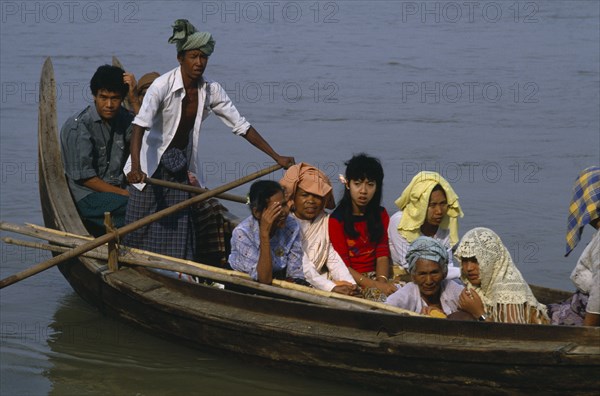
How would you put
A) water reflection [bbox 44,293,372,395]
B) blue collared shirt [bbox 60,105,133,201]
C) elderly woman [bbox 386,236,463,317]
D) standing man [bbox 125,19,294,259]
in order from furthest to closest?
blue collared shirt [bbox 60,105,133,201] < standing man [bbox 125,19,294,259] < water reflection [bbox 44,293,372,395] < elderly woman [bbox 386,236,463,317]

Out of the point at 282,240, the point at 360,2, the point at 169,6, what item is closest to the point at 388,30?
the point at 360,2

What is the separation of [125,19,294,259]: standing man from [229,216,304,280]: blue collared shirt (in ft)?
2.13

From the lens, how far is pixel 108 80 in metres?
6.20

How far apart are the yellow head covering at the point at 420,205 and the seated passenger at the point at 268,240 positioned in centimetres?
59

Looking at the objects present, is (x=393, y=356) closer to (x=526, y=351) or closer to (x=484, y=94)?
(x=526, y=351)

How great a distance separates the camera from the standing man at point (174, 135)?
225 inches

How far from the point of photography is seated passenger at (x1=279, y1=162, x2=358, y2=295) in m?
5.38

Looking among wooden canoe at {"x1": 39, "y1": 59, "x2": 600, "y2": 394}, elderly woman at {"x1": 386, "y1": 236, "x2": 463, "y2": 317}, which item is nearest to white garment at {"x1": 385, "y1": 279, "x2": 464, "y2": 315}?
elderly woman at {"x1": 386, "y1": 236, "x2": 463, "y2": 317}

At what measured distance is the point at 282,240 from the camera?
5.38m

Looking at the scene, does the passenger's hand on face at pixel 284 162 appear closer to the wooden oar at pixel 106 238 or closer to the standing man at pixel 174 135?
the standing man at pixel 174 135

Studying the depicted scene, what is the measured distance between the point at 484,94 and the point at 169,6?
6.90 meters

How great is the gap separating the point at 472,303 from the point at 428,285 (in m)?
0.24

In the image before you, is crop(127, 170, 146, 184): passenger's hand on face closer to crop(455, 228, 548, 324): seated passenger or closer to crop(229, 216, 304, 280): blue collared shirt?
crop(229, 216, 304, 280): blue collared shirt

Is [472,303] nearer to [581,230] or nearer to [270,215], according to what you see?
[581,230]
